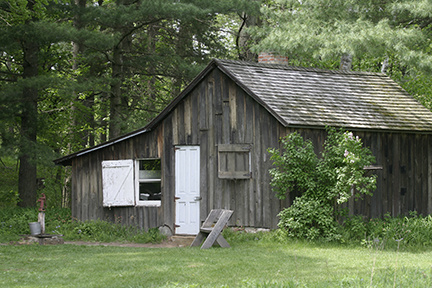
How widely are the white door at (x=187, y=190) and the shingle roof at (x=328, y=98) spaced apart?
245 centimetres

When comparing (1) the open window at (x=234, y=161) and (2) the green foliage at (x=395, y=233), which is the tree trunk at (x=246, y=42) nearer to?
(1) the open window at (x=234, y=161)

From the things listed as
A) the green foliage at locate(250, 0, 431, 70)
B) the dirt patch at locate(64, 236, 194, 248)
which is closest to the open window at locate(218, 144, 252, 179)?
the dirt patch at locate(64, 236, 194, 248)

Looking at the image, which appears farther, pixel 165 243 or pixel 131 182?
pixel 131 182

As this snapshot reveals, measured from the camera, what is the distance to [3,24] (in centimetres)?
1653

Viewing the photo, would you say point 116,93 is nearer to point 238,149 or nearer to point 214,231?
point 238,149

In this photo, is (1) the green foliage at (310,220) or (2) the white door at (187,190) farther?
(2) the white door at (187,190)

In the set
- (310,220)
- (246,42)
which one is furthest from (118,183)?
(246,42)

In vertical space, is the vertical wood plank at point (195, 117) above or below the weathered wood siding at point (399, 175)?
above

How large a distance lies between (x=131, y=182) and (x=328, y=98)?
19.7ft

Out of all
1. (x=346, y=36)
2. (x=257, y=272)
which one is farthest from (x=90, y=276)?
(x=346, y=36)

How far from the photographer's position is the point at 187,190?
14.2m

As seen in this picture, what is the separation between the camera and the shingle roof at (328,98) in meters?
13.3

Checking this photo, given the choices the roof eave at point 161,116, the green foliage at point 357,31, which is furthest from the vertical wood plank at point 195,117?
the green foliage at point 357,31

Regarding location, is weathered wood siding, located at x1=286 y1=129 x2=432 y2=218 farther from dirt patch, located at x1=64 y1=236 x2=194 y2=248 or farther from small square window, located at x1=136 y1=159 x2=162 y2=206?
small square window, located at x1=136 y1=159 x2=162 y2=206
